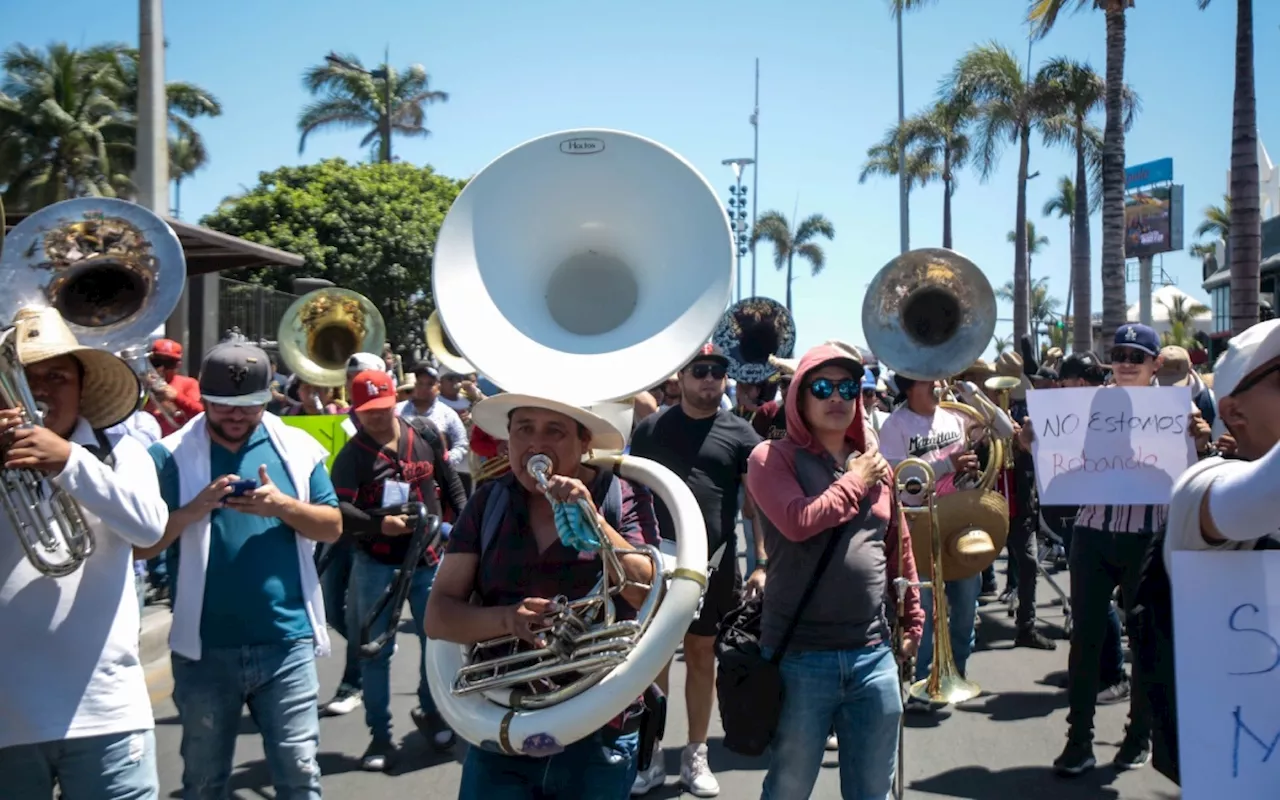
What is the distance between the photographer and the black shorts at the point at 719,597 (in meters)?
5.12

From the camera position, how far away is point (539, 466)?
2607 millimetres

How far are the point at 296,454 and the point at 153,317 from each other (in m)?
1.97

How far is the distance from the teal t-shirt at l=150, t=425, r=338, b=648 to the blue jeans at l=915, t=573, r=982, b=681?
351cm

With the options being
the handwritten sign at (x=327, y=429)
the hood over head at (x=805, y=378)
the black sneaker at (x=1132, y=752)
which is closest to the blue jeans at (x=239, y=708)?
the hood over head at (x=805, y=378)

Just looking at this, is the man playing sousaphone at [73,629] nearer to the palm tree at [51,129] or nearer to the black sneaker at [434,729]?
the black sneaker at [434,729]

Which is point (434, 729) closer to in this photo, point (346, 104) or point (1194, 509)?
point (1194, 509)

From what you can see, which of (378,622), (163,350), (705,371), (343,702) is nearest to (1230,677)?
(705,371)

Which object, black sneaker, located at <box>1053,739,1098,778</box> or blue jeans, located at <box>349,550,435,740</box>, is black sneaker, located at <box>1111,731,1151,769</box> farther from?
blue jeans, located at <box>349,550,435,740</box>

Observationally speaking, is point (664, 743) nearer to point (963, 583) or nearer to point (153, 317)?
point (963, 583)

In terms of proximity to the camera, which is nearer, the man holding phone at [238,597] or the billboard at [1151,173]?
the man holding phone at [238,597]

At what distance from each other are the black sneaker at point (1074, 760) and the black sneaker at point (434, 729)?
9.69 ft

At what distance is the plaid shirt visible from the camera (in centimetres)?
279

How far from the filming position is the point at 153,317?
17.5 feet

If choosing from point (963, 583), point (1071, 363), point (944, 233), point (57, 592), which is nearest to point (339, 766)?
point (57, 592)
